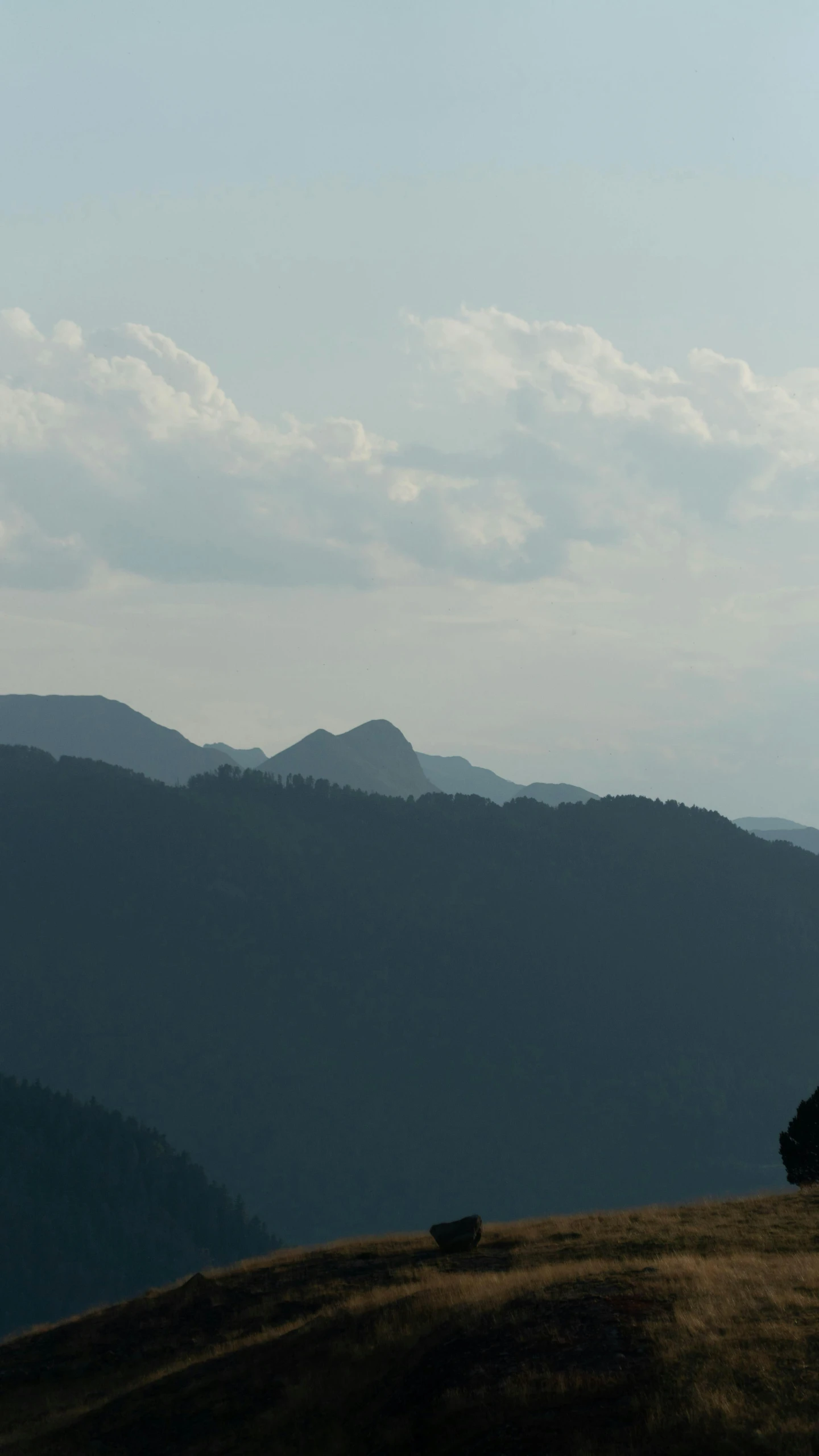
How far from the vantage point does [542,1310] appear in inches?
871

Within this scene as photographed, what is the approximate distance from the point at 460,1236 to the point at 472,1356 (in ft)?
42.9

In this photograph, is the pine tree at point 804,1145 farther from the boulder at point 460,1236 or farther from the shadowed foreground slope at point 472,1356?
the boulder at point 460,1236

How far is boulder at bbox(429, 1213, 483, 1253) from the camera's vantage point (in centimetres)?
3316

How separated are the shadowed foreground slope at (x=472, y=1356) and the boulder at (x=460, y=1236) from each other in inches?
17.9

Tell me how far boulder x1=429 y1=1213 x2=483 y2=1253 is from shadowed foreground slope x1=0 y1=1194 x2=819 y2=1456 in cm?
45

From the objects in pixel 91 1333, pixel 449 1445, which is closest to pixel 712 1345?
pixel 449 1445

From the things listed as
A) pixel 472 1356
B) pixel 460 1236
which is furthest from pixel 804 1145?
pixel 472 1356

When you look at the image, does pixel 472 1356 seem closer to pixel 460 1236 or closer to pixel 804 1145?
pixel 460 1236

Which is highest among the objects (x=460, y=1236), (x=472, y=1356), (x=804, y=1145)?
(x=472, y=1356)

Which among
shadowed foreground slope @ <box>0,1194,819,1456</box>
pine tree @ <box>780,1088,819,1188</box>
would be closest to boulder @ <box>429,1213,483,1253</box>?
shadowed foreground slope @ <box>0,1194,819,1456</box>

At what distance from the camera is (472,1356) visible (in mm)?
20703

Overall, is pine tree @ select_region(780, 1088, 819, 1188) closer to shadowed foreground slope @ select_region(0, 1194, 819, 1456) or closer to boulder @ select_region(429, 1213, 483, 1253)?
shadowed foreground slope @ select_region(0, 1194, 819, 1456)

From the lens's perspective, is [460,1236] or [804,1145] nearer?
[460,1236]

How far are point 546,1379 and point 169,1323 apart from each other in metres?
15.5
